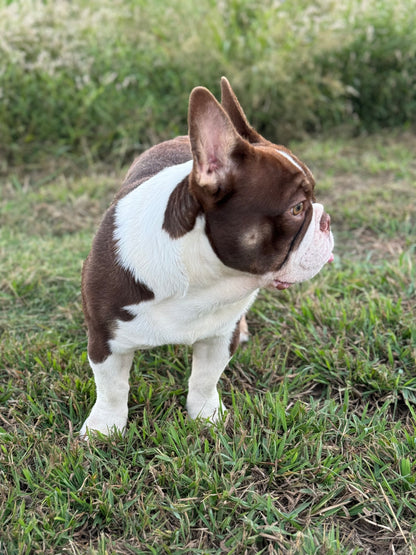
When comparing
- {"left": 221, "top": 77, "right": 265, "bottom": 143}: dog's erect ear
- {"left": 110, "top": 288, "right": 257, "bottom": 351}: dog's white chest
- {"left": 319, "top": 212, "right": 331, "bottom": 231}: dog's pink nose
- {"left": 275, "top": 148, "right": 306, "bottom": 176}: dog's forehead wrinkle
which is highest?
{"left": 221, "top": 77, "right": 265, "bottom": 143}: dog's erect ear

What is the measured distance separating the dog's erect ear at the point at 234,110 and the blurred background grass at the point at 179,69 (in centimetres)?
351

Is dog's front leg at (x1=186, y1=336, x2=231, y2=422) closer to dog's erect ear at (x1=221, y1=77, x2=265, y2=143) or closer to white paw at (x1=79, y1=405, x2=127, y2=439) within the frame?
white paw at (x1=79, y1=405, x2=127, y2=439)

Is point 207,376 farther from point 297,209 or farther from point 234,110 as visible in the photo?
point 234,110

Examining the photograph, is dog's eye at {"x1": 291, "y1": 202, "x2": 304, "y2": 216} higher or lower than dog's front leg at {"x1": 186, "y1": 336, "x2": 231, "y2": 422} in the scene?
higher

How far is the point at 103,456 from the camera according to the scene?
7.70ft

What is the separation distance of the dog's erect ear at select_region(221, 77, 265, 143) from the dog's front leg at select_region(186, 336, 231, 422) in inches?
30.3

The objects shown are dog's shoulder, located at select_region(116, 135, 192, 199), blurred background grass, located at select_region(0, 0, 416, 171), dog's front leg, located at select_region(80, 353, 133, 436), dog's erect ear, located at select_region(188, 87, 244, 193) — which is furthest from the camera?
blurred background grass, located at select_region(0, 0, 416, 171)

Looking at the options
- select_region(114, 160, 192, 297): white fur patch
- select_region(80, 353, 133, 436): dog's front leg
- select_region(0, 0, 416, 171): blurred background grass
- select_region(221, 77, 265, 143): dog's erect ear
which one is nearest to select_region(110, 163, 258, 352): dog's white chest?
select_region(114, 160, 192, 297): white fur patch

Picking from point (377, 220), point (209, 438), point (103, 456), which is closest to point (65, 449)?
point (103, 456)

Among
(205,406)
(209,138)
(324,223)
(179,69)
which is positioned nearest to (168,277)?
(209,138)

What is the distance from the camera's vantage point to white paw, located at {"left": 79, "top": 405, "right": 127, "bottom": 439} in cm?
245

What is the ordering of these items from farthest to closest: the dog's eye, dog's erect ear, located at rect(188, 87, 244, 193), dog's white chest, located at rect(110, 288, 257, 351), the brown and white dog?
dog's white chest, located at rect(110, 288, 257, 351) → the dog's eye → the brown and white dog → dog's erect ear, located at rect(188, 87, 244, 193)

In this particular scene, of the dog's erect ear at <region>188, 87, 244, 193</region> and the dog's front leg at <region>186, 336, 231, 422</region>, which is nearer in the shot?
the dog's erect ear at <region>188, 87, 244, 193</region>

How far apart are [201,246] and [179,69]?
13.7 feet
